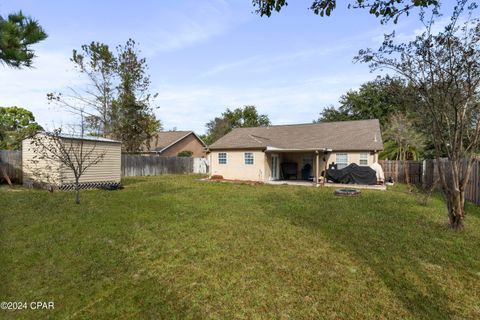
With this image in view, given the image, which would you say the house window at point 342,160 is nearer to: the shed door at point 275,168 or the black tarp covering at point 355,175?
the black tarp covering at point 355,175

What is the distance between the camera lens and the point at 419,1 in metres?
2.64

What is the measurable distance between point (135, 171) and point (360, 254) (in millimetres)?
20497

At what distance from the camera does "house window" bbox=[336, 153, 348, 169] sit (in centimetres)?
1834

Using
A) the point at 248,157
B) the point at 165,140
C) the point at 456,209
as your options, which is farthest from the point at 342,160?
the point at 165,140

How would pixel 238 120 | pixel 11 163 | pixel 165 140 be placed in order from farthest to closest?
pixel 238 120
pixel 165 140
pixel 11 163

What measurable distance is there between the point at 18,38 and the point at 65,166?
748cm

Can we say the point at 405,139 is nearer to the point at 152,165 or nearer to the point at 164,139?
the point at 152,165

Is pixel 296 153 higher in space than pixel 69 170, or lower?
higher

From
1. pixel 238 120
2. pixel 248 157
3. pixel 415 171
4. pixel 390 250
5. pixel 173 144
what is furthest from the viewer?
pixel 238 120

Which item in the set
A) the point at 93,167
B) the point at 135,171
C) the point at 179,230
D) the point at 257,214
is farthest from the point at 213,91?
the point at 179,230

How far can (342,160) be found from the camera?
18422 millimetres

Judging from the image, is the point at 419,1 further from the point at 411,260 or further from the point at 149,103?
the point at 149,103

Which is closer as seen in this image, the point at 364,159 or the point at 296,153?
the point at 364,159

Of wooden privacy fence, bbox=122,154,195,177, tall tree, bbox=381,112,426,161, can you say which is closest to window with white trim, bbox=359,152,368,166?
tall tree, bbox=381,112,426,161
